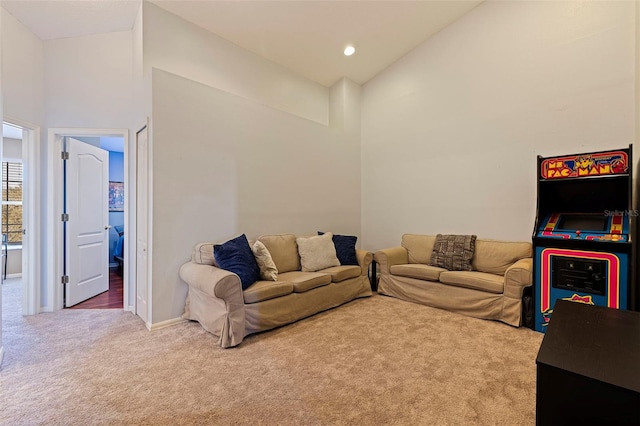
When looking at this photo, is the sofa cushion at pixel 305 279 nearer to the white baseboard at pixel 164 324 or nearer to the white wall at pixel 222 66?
the white baseboard at pixel 164 324

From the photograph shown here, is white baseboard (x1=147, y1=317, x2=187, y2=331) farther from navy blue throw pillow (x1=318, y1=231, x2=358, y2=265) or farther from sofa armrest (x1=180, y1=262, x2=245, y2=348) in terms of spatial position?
navy blue throw pillow (x1=318, y1=231, x2=358, y2=265)

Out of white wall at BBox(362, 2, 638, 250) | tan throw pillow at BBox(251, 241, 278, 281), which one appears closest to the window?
tan throw pillow at BBox(251, 241, 278, 281)

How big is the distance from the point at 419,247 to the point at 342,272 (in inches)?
52.4

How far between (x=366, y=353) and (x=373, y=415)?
0.72 meters

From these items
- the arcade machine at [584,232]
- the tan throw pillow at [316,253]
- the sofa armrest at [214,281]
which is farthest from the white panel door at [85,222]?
the arcade machine at [584,232]

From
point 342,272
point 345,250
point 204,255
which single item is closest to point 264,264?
point 204,255

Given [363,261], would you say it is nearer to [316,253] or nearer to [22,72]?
[316,253]

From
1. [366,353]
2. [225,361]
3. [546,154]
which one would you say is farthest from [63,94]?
[546,154]

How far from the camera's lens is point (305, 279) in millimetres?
3115

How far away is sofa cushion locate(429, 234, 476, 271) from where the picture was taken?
11.9 ft

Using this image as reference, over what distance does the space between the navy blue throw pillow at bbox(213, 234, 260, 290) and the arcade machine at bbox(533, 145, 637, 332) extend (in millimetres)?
2749

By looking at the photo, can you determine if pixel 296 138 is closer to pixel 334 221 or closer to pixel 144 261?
pixel 334 221

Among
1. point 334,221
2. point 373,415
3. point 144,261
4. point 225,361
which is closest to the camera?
point 373,415

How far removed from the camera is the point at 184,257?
10.0 ft
